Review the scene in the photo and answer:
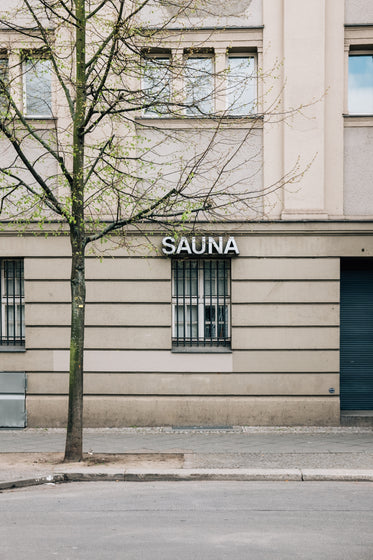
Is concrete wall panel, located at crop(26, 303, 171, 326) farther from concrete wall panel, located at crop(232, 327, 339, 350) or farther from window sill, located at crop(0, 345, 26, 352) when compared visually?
concrete wall panel, located at crop(232, 327, 339, 350)

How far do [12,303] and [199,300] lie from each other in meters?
3.82

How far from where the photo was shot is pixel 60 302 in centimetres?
1352

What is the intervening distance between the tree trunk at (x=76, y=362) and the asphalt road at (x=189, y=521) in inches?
43.1

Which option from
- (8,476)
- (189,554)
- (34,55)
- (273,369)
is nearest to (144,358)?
(273,369)

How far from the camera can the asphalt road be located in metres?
6.26

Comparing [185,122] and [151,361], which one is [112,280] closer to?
[151,361]

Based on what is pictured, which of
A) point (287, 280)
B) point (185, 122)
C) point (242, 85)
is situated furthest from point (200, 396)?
point (242, 85)

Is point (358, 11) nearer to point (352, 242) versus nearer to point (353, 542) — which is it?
point (352, 242)

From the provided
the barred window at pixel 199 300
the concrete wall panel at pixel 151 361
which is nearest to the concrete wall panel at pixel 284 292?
the barred window at pixel 199 300

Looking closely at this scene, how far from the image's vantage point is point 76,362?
1027cm

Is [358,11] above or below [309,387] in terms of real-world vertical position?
above

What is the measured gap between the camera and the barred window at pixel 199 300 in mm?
13742

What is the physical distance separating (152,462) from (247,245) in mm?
4993

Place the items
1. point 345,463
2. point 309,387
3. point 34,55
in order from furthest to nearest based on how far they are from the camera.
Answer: point 309,387 → point 34,55 → point 345,463
